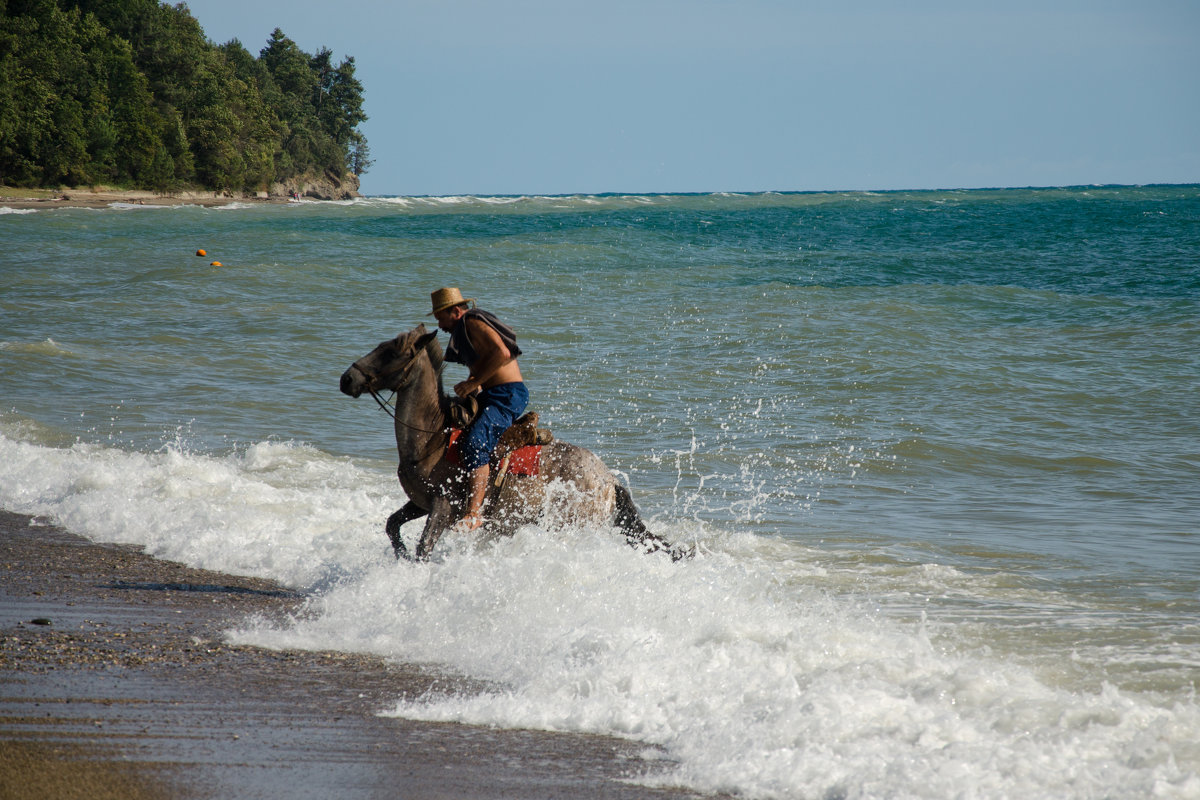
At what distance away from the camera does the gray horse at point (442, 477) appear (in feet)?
22.3

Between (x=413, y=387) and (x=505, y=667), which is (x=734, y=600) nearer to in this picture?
(x=505, y=667)

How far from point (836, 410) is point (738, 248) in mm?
27706

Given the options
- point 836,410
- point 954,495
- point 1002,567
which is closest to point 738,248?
point 836,410

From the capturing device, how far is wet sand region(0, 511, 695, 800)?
3971mm

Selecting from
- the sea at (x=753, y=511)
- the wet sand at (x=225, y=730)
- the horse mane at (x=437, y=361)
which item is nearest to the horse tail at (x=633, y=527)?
the sea at (x=753, y=511)

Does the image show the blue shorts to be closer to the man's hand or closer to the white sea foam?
the man's hand

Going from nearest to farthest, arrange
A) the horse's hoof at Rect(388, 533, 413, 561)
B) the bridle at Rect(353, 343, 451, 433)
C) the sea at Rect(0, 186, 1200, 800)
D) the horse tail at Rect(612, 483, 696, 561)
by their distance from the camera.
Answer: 1. the sea at Rect(0, 186, 1200, 800)
2. the bridle at Rect(353, 343, 451, 433)
3. the horse's hoof at Rect(388, 533, 413, 561)
4. the horse tail at Rect(612, 483, 696, 561)

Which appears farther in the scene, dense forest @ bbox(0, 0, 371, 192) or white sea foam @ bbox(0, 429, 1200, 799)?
dense forest @ bbox(0, 0, 371, 192)

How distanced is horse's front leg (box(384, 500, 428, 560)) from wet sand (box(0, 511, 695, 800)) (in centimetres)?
116

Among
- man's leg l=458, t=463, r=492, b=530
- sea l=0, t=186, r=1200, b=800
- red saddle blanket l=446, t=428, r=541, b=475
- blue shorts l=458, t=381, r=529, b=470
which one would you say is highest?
blue shorts l=458, t=381, r=529, b=470

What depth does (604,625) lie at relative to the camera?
5.82m

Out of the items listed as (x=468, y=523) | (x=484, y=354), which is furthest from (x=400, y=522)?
(x=484, y=354)

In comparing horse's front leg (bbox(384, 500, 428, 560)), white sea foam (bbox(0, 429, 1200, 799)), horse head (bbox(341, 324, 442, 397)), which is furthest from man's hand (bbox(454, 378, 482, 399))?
white sea foam (bbox(0, 429, 1200, 799))

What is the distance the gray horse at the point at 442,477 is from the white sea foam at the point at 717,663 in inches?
6.6
